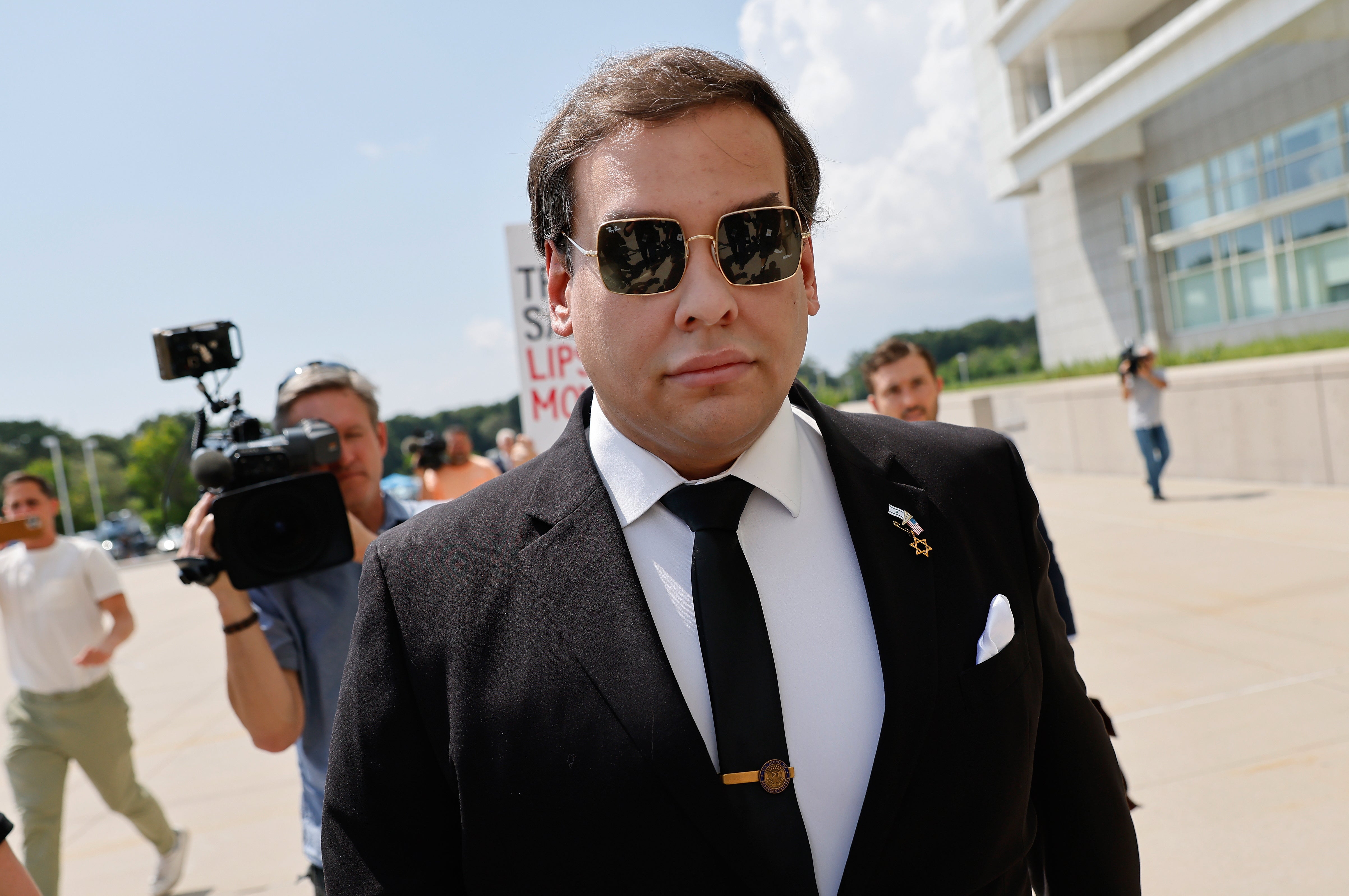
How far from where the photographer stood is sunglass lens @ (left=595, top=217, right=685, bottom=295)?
142cm

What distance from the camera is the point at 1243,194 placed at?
22.0m

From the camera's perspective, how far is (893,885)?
1.33 m

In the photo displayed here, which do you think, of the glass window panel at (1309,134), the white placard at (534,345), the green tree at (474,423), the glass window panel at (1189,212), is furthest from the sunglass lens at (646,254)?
the green tree at (474,423)

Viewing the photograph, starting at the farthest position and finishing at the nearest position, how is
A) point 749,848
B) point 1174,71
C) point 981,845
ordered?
point 1174,71 → point 981,845 → point 749,848

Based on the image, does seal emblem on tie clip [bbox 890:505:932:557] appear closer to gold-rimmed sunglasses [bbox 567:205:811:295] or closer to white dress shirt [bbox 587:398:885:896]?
white dress shirt [bbox 587:398:885:896]

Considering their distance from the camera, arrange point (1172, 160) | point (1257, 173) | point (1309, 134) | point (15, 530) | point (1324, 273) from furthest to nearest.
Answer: point (1172, 160) < point (1257, 173) < point (1324, 273) < point (1309, 134) < point (15, 530)

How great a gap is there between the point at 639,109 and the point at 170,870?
484cm

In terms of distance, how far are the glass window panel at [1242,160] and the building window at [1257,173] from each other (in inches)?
0.5

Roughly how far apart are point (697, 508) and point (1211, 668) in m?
4.92

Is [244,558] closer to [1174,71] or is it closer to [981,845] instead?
[981,845]

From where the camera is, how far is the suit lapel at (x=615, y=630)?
1271 millimetres

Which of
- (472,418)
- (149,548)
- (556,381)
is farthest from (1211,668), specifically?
(472,418)

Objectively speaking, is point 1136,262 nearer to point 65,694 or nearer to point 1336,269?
point 1336,269

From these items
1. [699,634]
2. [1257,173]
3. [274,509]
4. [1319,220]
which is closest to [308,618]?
[274,509]
